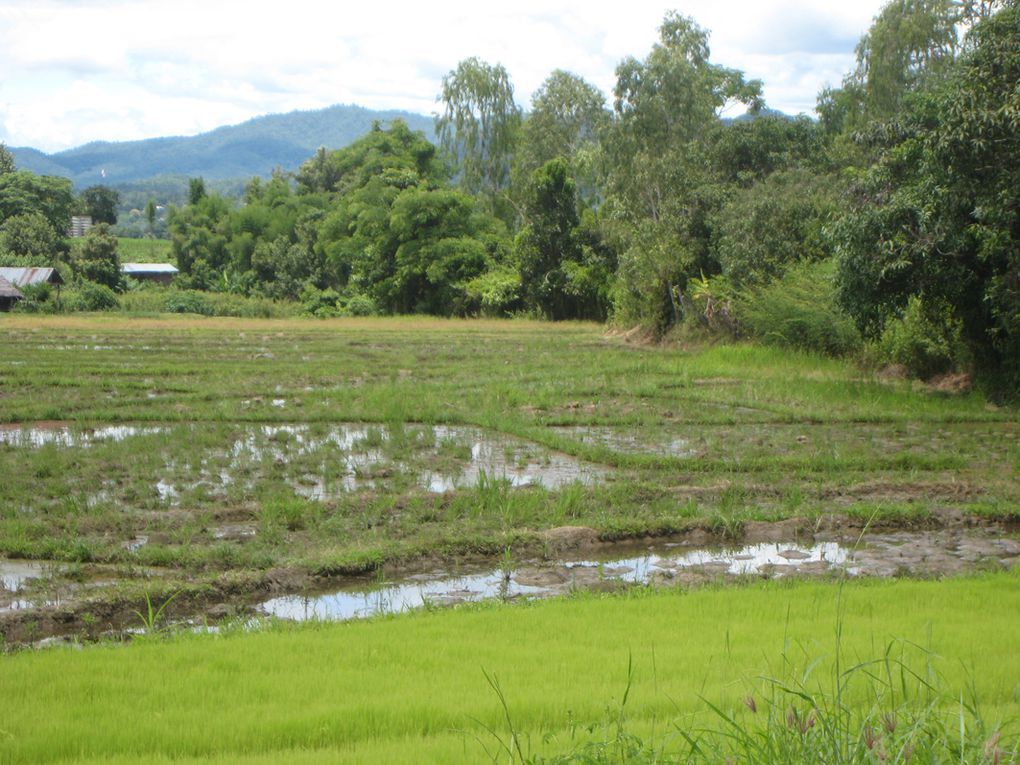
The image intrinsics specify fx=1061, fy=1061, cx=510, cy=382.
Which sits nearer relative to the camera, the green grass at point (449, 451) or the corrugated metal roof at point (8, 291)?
the green grass at point (449, 451)

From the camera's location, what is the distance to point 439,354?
2317 cm

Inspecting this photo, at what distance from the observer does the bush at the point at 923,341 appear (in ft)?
51.4

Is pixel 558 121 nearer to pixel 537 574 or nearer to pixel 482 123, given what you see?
pixel 482 123

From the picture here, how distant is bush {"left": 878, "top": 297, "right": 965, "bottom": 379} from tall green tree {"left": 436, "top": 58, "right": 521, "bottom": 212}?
116ft


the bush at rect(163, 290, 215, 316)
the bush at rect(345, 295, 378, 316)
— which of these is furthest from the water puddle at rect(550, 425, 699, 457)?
the bush at rect(163, 290, 215, 316)

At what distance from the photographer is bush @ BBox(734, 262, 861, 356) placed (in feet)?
61.5

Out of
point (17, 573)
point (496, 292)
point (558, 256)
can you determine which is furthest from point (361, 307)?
point (17, 573)

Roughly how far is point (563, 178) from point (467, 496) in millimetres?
27964

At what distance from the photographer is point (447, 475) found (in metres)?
10.7

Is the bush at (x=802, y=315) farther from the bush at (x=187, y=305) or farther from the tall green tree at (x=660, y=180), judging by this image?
the bush at (x=187, y=305)

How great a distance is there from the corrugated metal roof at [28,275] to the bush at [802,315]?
102ft

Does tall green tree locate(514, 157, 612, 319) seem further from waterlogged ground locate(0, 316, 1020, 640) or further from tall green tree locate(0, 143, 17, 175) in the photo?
tall green tree locate(0, 143, 17, 175)

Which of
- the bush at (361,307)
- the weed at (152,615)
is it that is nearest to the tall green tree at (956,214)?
the weed at (152,615)

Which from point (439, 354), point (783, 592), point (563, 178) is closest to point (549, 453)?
point (783, 592)
